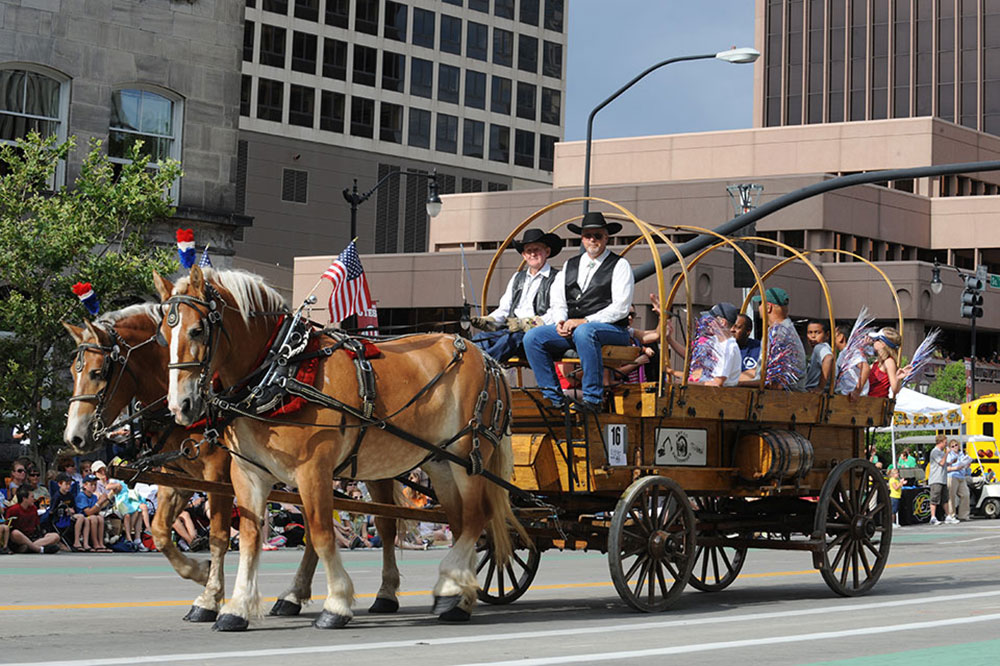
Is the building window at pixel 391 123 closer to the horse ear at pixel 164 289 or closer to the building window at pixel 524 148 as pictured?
the building window at pixel 524 148

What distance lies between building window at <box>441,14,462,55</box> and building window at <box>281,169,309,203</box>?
12436 mm

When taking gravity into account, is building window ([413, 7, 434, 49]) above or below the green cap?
above

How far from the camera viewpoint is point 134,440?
12336 mm

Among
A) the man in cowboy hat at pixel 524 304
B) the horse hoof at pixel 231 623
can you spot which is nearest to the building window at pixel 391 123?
the man in cowboy hat at pixel 524 304

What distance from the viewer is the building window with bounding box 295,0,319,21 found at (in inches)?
3012

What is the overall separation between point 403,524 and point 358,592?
6.67ft

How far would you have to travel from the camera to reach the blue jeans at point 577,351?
37.6ft

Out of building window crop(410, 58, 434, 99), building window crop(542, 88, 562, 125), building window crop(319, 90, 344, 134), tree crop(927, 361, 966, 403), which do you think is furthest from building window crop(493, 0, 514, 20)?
tree crop(927, 361, 966, 403)

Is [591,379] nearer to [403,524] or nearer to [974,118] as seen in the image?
[403,524]

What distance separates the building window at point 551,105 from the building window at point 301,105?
16525 mm

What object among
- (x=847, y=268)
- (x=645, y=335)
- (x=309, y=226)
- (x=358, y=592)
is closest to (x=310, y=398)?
(x=645, y=335)

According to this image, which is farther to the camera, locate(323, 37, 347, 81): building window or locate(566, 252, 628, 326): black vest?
locate(323, 37, 347, 81): building window

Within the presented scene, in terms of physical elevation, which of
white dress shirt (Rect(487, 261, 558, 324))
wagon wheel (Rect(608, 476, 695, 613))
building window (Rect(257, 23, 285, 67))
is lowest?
wagon wheel (Rect(608, 476, 695, 613))

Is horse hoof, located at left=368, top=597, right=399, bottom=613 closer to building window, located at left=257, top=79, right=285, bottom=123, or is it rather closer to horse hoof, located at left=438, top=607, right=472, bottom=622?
horse hoof, located at left=438, top=607, right=472, bottom=622
